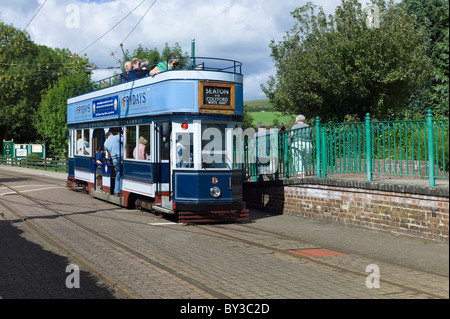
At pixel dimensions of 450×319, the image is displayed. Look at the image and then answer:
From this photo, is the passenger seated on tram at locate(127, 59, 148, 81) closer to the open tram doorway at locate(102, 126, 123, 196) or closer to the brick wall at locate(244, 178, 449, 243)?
the open tram doorway at locate(102, 126, 123, 196)

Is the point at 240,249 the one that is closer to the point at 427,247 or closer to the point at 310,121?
the point at 427,247

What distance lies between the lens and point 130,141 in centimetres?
1473

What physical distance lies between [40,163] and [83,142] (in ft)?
91.5

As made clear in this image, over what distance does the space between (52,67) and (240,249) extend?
59.0m

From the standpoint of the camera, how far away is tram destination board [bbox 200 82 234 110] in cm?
1234

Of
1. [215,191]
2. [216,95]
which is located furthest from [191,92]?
[215,191]

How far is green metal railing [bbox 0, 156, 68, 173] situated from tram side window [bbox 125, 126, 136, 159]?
27.1 m

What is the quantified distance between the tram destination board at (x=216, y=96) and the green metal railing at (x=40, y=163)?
30288 millimetres

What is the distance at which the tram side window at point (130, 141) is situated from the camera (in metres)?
14.5

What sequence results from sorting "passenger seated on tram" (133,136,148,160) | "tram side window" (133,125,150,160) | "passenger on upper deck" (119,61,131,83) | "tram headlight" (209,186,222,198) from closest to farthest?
"tram headlight" (209,186,222,198) < "tram side window" (133,125,150,160) < "passenger seated on tram" (133,136,148,160) < "passenger on upper deck" (119,61,131,83)

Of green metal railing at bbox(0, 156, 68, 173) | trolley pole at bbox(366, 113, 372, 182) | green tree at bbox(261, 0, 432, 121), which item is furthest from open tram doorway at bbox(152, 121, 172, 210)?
green metal railing at bbox(0, 156, 68, 173)

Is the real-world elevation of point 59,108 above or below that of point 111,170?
above

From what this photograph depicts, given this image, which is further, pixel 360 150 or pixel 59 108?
pixel 59 108

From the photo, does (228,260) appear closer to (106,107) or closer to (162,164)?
(162,164)
